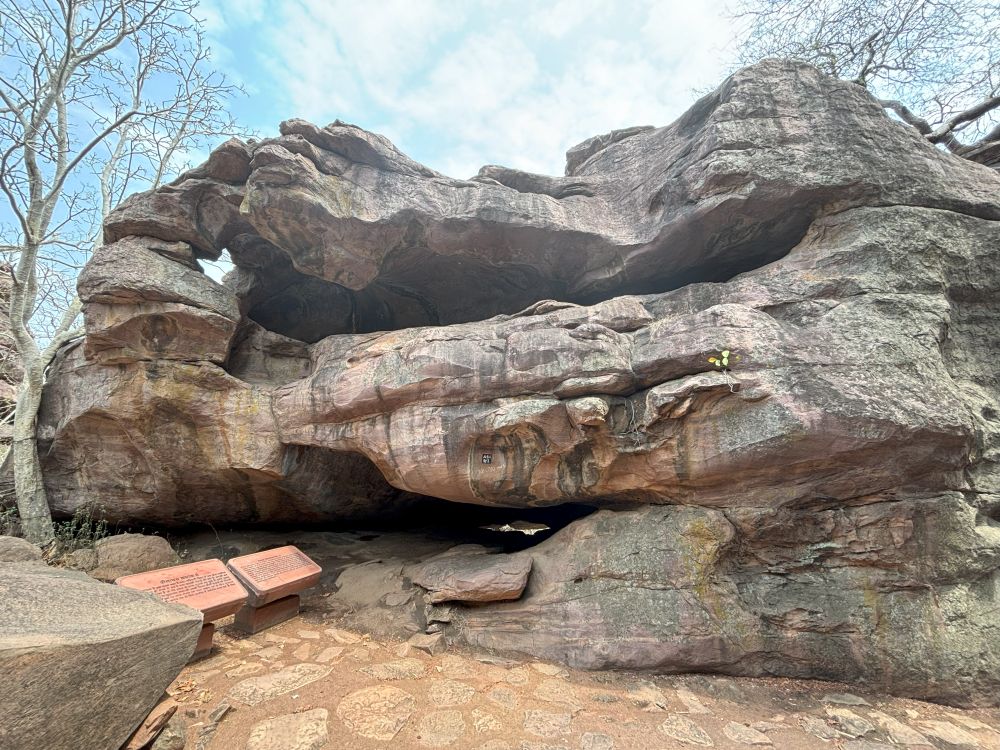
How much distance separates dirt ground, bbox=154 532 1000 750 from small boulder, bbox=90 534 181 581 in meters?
2.86

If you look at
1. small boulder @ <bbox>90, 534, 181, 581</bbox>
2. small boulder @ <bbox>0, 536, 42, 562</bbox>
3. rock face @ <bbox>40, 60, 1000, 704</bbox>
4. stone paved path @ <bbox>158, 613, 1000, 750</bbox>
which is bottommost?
stone paved path @ <bbox>158, 613, 1000, 750</bbox>

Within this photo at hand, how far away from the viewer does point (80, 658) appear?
255 cm

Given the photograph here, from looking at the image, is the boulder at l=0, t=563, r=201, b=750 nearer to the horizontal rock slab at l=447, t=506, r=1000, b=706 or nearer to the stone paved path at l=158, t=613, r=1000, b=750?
the stone paved path at l=158, t=613, r=1000, b=750

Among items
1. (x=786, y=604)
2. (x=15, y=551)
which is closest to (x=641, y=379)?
(x=786, y=604)

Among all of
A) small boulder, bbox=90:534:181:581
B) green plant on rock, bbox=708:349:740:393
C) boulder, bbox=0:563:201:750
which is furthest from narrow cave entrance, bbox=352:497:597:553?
boulder, bbox=0:563:201:750

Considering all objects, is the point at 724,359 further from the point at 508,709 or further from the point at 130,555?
the point at 130,555

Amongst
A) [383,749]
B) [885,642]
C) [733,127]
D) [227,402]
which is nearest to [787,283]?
[733,127]

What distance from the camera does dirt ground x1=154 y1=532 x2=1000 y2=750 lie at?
3805mm

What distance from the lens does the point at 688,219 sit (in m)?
6.83

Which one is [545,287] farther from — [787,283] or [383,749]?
[383,749]

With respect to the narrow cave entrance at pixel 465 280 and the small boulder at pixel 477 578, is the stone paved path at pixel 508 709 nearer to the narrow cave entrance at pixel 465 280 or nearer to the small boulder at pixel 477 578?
the small boulder at pixel 477 578

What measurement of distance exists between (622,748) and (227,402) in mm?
7248

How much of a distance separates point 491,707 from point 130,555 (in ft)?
22.0

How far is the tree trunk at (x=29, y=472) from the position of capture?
7.49 meters
